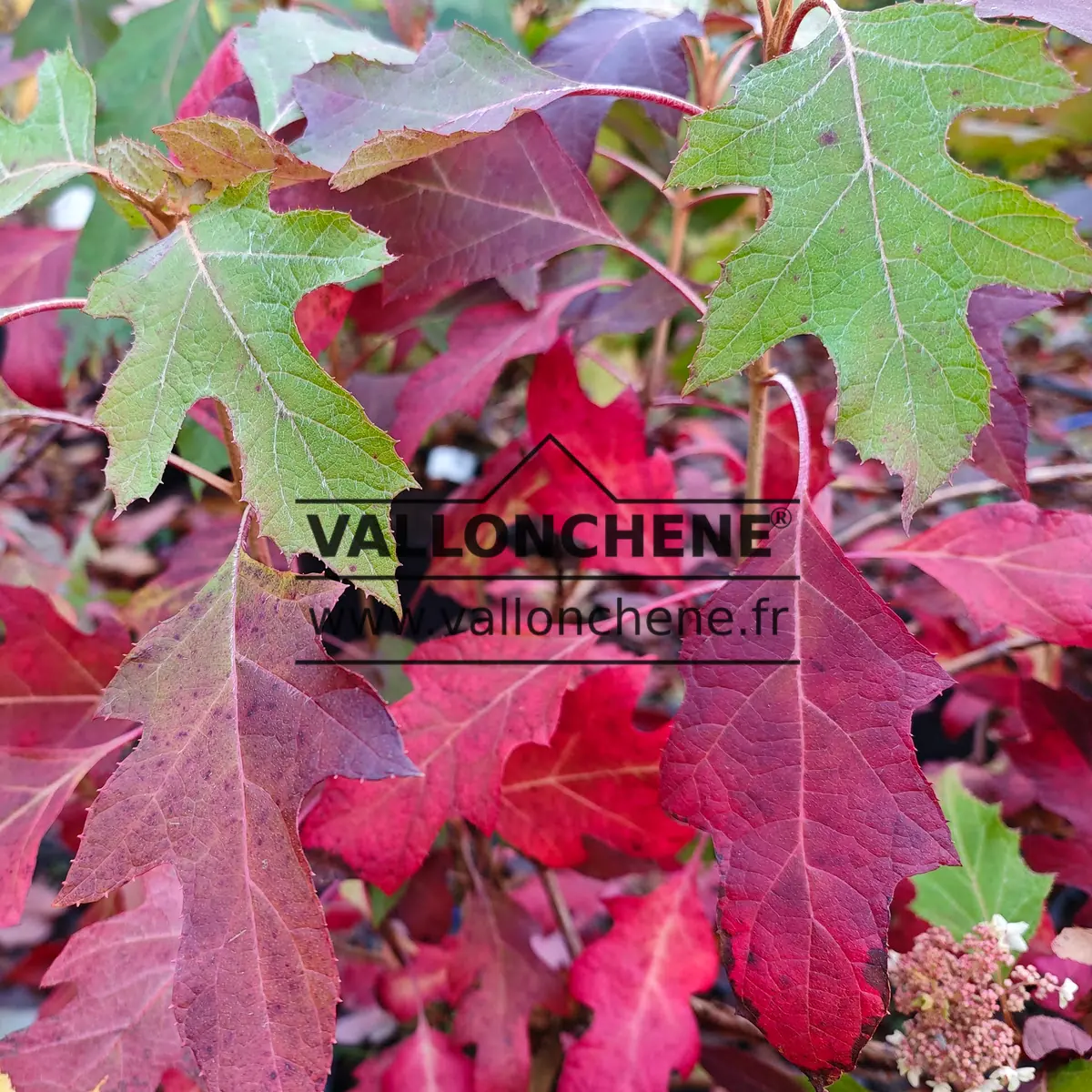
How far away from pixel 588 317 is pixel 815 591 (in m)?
0.46

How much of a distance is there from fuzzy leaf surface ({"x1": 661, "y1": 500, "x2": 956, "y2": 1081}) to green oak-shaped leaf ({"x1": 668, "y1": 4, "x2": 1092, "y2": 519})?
14 cm

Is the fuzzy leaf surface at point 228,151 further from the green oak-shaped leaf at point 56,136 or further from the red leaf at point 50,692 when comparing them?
the red leaf at point 50,692

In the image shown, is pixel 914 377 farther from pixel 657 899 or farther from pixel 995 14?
pixel 657 899

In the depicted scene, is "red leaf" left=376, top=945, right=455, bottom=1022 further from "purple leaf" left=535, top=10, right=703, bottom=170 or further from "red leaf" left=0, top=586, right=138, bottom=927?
"purple leaf" left=535, top=10, right=703, bottom=170

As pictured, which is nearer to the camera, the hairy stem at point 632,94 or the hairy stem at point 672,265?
the hairy stem at point 632,94

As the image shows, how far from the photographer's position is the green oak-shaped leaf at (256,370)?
1.66ft

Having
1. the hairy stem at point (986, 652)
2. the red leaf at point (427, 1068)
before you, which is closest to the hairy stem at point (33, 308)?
the red leaf at point (427, 1068)

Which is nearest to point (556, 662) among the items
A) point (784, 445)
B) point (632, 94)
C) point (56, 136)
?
point (784, 445)

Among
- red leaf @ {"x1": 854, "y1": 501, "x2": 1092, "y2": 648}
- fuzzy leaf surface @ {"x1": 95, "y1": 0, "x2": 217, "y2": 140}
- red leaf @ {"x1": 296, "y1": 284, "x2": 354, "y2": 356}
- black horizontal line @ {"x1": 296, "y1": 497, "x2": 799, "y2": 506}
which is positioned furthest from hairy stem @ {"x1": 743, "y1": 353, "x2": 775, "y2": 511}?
fuzzy leaf surface @ {"x1": 95, "y1": 0, "x2": 217, "y2": 140}

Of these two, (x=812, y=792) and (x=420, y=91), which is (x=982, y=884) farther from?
(x=420, y=91)

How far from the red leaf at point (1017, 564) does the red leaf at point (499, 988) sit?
542 mm

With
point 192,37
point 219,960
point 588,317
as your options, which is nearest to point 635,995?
point 219,960

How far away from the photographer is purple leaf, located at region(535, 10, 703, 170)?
77 cm

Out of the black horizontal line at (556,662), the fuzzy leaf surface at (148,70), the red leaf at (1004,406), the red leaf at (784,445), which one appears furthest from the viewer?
the fuzzy leaf surface at (148,70)
